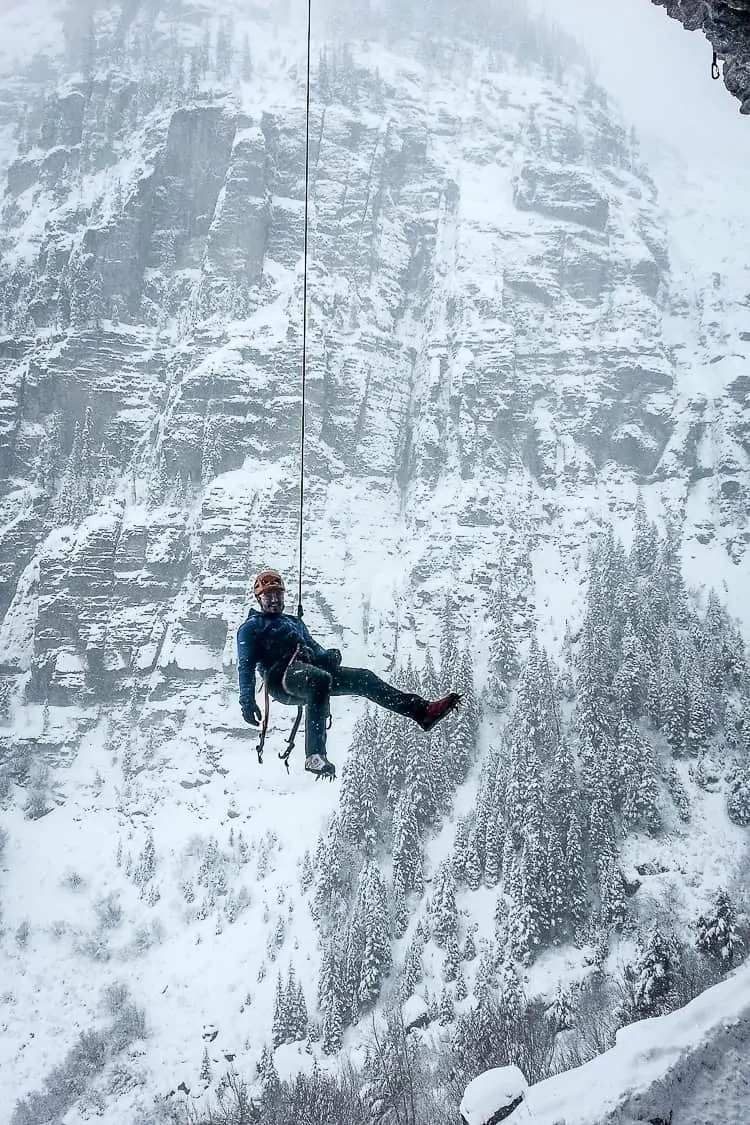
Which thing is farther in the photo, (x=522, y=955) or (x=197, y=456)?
(x=197, y=456)

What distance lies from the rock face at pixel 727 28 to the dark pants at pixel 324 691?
717cm

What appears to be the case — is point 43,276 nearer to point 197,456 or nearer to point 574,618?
point 197,456

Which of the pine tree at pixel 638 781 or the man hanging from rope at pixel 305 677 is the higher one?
the man hanging from rope at pixel 305 677

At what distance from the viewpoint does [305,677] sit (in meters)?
6.88

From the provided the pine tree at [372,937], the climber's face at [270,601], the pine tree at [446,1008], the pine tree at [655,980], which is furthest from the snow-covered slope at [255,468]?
the climber's face at [270,601]

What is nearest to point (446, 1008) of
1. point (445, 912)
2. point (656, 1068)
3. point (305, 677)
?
point (445, 912)

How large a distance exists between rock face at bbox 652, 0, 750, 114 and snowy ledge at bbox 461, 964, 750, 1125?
8.32 meters

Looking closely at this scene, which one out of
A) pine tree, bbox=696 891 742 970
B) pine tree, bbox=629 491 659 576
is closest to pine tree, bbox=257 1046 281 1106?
pine tree, bbox=696 891 742 970

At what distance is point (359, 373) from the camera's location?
146 metres

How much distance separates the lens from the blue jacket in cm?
719

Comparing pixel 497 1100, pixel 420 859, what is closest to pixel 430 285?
pixel 420 859

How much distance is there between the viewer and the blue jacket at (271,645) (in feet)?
23.6

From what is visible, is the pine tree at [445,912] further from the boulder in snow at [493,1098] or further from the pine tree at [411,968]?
the boulder in snow at [493,1098]

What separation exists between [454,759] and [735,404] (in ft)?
345
